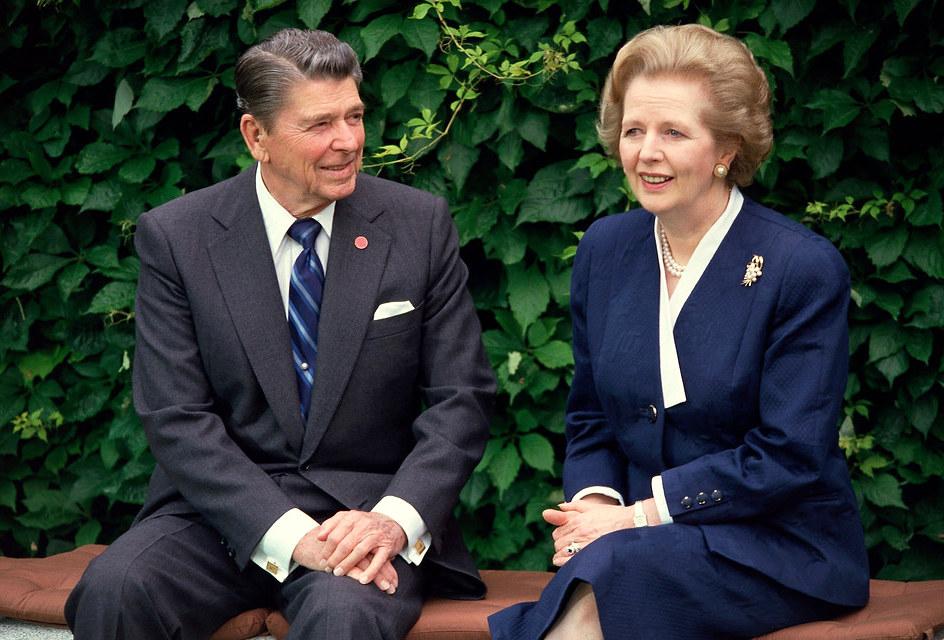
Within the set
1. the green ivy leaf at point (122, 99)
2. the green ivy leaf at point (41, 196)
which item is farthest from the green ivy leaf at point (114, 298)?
the green ivy leaf at point (122, 99)

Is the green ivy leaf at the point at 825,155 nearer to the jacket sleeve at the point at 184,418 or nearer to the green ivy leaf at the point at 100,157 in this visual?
the jacket sleeve at the point at 184,418

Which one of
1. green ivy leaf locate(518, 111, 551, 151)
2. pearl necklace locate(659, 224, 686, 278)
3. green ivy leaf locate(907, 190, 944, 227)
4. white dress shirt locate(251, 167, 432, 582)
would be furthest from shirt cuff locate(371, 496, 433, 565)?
green ivy leaf locate(907, 190, 944, 227)

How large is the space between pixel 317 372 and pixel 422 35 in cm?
114

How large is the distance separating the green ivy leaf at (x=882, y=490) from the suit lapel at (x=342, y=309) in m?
1.57

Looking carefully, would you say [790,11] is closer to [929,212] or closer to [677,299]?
[929,212]

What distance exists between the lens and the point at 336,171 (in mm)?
3291

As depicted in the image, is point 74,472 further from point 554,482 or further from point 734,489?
point 734,489

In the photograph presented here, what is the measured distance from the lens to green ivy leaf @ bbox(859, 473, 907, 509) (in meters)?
3.85

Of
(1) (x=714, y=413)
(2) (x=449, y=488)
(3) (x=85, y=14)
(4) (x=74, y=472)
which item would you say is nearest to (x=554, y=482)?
(2) (x=449, y=488)

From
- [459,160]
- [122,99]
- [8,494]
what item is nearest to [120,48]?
[122,99]

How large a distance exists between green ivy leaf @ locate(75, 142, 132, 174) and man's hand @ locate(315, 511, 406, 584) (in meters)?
1.77

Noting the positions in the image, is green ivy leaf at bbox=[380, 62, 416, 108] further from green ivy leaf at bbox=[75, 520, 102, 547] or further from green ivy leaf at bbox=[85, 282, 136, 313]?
green ivy leaf at bbox=[75, 520, 102, 547]

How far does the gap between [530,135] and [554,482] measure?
105 centimetres

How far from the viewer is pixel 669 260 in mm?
3162
